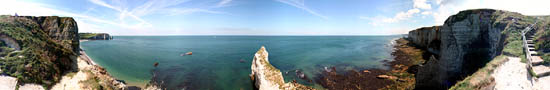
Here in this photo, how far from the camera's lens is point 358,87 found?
1461 centimetres

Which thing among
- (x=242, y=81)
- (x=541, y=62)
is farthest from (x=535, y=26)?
(x=242, y=81)

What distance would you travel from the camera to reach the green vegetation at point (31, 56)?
873 cm

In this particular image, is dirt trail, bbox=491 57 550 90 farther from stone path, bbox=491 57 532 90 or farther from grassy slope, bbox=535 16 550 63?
grassy slope, bbox=535 16 550 63

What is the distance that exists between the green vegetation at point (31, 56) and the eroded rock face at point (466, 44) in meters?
24.0

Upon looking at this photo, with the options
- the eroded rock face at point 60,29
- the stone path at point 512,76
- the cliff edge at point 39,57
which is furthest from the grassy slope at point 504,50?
the eroded rock face at point 60,29

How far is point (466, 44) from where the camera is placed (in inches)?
355

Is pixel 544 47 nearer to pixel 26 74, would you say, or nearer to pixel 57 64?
pixel 26 74

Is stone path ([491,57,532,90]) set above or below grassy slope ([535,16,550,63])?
below

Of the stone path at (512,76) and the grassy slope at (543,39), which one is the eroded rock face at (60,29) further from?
the grassy slope at (543,39)

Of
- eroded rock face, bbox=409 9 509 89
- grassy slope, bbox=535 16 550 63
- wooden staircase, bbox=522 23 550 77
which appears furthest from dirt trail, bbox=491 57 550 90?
eroded rock face, bbox=409 9 509 89

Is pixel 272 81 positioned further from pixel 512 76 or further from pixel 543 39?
pixel 543 39

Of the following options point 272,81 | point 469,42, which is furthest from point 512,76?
point 272,81

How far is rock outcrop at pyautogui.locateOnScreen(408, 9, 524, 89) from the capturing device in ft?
28.1

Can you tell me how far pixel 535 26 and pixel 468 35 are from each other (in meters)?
2.51
